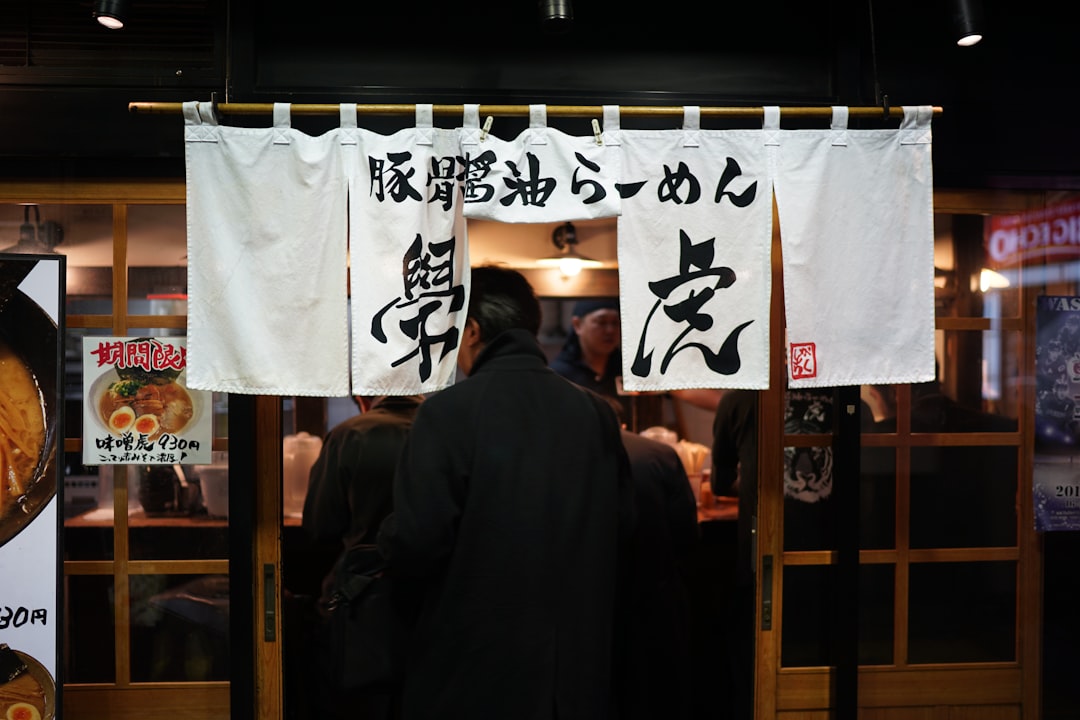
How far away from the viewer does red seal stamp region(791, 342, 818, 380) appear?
137 inches

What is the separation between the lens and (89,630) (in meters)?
3.87

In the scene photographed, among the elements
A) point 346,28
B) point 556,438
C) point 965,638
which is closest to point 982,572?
point 965,638

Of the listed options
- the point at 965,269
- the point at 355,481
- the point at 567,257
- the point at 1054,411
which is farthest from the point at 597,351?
the point at 1054,411

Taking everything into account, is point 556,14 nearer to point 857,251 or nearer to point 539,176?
point 539,176

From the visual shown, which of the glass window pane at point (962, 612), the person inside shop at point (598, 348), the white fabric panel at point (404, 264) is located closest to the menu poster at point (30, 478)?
the white fabric panel at point (404, 264)

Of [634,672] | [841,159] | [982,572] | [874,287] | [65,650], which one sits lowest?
[634,672]

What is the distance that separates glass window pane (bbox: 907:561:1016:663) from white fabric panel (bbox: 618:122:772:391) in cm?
174

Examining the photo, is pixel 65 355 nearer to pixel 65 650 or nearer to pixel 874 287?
pixel 65 650

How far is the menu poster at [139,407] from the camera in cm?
379

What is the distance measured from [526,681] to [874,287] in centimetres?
234

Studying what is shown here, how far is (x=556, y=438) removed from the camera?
10.4 ft

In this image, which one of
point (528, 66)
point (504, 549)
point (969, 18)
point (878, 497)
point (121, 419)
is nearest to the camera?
point (504, 549)

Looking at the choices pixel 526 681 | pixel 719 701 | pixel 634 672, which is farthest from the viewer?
pixel 719 701

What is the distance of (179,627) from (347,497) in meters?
1.08
